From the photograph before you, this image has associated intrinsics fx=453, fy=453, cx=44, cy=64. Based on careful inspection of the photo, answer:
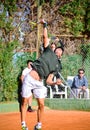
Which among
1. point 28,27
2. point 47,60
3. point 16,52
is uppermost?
point 28,27

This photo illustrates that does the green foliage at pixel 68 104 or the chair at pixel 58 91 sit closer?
the green foliage at pixel 68 104

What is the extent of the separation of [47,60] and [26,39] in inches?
410

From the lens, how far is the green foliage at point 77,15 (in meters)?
18.4

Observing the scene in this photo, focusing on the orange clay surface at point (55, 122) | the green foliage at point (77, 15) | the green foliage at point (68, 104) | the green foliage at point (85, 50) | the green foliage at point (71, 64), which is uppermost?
the green foliage at point (77, 15)

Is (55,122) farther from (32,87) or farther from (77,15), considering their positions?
(77,15)

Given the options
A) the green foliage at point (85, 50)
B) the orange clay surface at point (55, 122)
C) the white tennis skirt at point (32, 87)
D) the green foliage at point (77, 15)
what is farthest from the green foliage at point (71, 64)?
the white tennis skirt at point (32, 87)

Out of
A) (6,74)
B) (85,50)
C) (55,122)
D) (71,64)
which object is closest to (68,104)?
(6,74)

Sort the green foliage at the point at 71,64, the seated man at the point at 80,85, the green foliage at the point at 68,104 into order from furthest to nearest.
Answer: the green foliage at the point at 71,64 < the seated man at the point at 80,85 < the green foliage at the point at 68,104

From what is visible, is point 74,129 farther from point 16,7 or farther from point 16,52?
point 16,7

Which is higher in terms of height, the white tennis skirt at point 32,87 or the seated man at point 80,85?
the seated man at point 80,85

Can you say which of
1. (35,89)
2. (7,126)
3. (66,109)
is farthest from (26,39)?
(35,89)

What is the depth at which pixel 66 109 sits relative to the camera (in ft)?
47.2

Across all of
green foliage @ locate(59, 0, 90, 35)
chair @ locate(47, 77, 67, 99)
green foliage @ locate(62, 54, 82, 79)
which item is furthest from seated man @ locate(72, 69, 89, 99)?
green foliage @ locate(59, 0, 90, 35)

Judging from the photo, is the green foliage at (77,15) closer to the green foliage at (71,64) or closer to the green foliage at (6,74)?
the green foliage at (71,64)
